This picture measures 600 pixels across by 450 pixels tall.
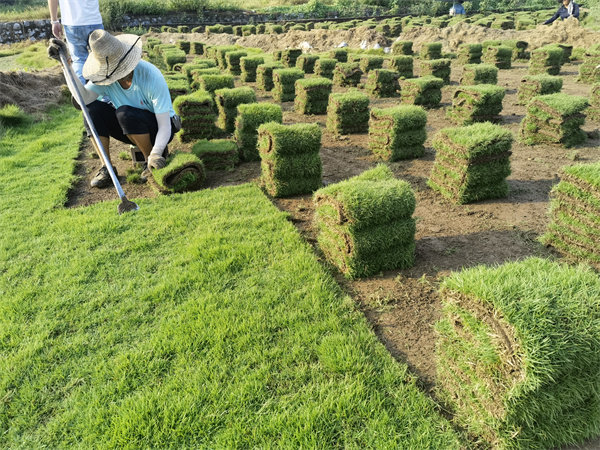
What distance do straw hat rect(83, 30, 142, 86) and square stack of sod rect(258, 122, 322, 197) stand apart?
223cm

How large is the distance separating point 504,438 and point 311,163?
189 inches

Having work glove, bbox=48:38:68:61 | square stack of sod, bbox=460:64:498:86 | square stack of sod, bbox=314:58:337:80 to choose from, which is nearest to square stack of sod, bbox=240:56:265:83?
square stack of sod, bbox=314:58:337:80

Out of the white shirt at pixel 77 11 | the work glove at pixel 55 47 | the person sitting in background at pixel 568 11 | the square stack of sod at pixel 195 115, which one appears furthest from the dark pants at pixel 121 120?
the person sitting in background at pixel 568 11

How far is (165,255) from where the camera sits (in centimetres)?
485

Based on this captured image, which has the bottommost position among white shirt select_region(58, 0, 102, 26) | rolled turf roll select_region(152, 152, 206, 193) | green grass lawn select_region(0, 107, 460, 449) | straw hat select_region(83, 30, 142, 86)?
green grass lawn select_region(0, 107, 460, 449)

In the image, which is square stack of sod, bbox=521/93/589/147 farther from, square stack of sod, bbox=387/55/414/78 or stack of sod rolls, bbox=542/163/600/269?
square stack of sod, bbox=387/55/414/78

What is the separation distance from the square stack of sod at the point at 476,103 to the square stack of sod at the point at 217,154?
19.0ft

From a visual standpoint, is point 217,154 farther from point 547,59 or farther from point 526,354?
point 547,59

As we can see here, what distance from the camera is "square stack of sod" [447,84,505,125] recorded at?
8898mm

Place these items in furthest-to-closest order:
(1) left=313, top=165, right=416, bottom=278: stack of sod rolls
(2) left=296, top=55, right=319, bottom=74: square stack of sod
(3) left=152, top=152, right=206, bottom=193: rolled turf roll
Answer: (2) left=296, top=55, right=319, bottom=74: square stack of sod < (3) left=152, top=152, right=206, bottom=193: rolled turf roll < (1) left=313, top=165, right=416, bottom=278: stack of sod rolls

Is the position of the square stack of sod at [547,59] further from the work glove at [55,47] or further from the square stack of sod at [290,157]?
the work glove at [55,47]

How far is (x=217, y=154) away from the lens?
7.69m

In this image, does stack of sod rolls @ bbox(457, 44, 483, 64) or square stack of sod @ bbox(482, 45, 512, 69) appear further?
stack of sod rolls @ bbox(457, 44, 483, 64)

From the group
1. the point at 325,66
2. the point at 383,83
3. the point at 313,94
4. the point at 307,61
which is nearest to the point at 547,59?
the point at 383,83
